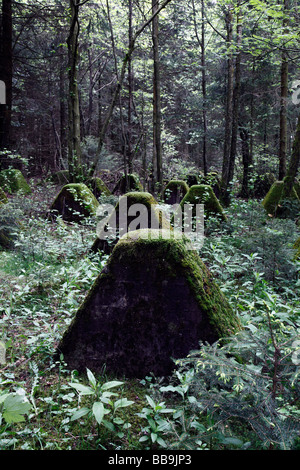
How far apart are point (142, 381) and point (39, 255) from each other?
11.1ft

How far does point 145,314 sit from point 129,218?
2.84m

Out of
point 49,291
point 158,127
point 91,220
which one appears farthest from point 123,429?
point 158,127

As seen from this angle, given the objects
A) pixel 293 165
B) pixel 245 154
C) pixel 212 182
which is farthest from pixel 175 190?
pixel 245 154

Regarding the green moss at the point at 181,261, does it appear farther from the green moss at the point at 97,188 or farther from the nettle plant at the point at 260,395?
the green moss at the point at 97,188

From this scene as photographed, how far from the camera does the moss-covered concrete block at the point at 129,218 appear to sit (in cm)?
496

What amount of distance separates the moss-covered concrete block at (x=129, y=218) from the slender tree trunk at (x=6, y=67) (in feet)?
27.7

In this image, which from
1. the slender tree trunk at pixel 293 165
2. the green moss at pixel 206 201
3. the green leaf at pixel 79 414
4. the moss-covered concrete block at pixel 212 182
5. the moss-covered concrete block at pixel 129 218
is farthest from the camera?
the moss-covered concrete block at pixel 212 182

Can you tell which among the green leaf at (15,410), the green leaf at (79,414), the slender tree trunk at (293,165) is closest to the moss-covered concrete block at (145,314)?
the green leaf at (79,414)

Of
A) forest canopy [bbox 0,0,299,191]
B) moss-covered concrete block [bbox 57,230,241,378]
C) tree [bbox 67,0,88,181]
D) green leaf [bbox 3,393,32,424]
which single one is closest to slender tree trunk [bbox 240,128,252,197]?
forest canopy [bbox 0,0,299,191]

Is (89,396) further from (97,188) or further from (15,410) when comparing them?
(97,188)

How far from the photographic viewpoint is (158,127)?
36.9ft

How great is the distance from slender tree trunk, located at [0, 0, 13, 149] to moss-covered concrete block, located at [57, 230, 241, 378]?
10983mm

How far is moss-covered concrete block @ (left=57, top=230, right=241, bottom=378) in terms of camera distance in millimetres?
2441

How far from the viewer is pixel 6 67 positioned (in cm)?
1120
